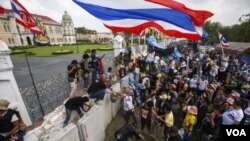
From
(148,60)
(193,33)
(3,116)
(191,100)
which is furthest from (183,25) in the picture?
(148,60)

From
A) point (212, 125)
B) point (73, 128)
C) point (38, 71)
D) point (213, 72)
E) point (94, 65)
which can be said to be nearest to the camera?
point (73, 128)

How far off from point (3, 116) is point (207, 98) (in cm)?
734

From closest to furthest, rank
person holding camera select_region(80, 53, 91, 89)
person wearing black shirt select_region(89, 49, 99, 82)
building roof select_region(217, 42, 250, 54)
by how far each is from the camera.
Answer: person holding camera select_region(80, 53, 91, 89), person wearing black shirt select_region(89, 49, 99, 82), building roof select_region(217, 42, 250, 54)

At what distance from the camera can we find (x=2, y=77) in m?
4.94

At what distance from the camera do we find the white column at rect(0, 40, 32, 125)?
4.89 meters

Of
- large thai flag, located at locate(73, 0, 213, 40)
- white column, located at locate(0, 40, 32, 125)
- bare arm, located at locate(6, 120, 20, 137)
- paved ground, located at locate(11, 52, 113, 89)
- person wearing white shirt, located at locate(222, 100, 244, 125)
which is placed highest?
large thai flag, located at locate(73, 0, 213, 40)

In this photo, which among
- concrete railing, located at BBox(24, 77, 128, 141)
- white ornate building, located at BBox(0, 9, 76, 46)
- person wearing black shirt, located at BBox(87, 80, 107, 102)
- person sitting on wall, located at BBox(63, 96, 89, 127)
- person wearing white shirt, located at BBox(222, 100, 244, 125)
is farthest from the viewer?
white ornate building, located at BBox(0, 9, 76, 46)

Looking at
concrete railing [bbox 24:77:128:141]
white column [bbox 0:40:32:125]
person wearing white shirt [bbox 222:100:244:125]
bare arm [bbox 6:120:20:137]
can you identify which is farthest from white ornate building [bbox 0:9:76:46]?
person wearing white shirt [bbox 222:100:244:125]

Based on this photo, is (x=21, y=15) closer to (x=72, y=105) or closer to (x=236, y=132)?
(x=72, y=105)

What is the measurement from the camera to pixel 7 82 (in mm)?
5137

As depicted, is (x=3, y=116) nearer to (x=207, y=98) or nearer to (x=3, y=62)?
(x=3, y=62)

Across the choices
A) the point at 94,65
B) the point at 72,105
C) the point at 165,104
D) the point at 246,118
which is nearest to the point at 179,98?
the point at 165,104

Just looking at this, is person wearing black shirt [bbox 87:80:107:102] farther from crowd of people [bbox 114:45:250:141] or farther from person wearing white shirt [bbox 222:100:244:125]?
person wearing white shirt [bbox 222:100:244:125]

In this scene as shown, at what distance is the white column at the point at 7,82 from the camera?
4895mm
